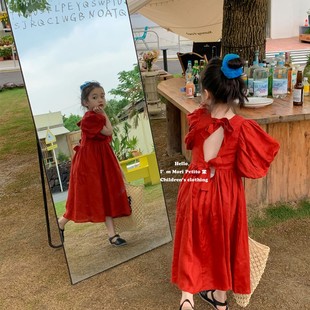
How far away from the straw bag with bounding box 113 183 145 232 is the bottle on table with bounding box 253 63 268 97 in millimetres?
1306

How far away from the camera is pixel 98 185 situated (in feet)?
9.05

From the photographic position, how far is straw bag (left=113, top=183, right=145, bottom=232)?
2.91m

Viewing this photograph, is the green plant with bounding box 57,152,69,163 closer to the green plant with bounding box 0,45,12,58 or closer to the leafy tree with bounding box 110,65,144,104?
the leafy tree with bounding box 110,65,144,104

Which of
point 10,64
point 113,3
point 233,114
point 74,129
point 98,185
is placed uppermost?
point 113,3

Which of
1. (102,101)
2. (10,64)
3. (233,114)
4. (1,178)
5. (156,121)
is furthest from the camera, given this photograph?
(10,64)

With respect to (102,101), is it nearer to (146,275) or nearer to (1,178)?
(146,275)

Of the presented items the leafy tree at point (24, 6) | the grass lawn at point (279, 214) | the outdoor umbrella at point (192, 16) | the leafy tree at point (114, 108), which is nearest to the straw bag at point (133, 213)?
the leafy tree at point (114, 108)

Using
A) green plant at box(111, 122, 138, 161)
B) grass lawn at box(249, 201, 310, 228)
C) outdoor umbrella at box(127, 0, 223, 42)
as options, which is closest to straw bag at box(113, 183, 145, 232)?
green plant at box(111, 122, 138, 161)

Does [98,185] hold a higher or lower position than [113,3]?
lower

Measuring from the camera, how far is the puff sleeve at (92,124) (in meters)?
2.63

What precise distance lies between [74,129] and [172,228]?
1252mm

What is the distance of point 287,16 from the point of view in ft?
61.2

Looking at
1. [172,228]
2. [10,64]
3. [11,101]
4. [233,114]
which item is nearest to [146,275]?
[172,228]

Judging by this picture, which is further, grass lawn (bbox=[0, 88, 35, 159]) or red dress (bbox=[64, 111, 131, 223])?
grass lawn (bbox=[0, 88, 35, 159])
